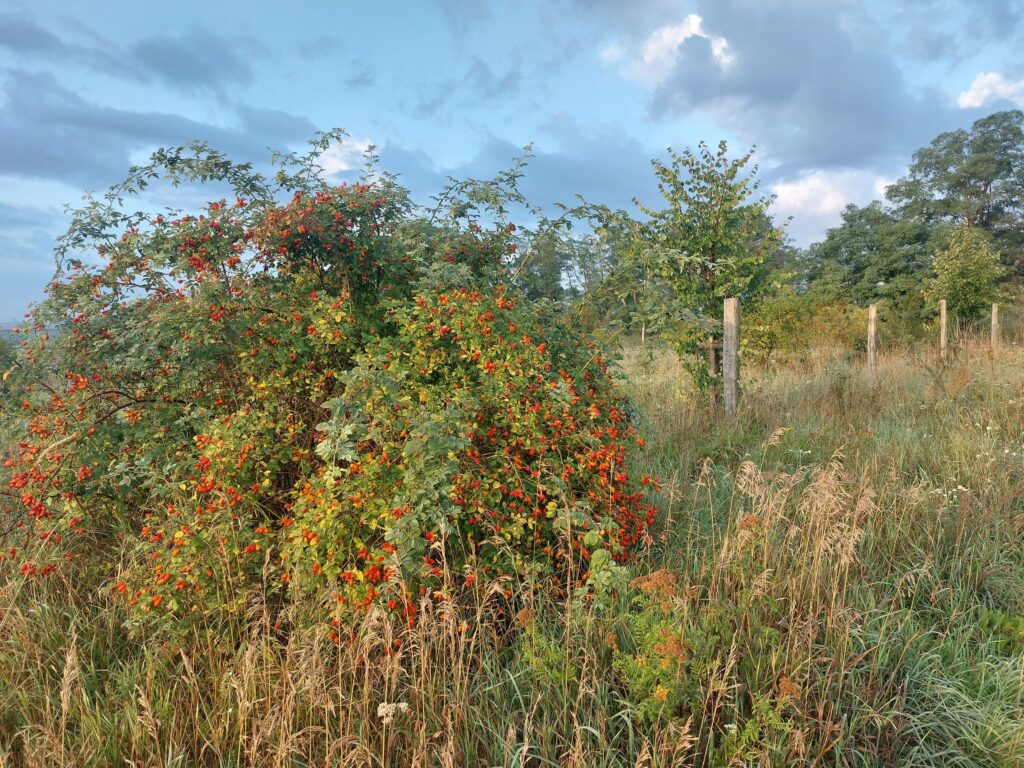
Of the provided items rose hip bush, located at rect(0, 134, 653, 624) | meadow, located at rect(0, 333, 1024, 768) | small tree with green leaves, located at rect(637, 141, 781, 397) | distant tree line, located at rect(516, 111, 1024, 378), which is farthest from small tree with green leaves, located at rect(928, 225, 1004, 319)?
rose hip bush, located at rect(0, 134, 653, 624)

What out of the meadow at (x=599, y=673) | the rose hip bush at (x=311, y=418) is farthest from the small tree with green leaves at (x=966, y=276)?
the rose hip bush at (x=311, y=418)

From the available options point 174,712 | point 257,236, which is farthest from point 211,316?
point 174,712

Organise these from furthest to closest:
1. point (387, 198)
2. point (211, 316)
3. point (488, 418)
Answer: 1. point (387, 198)
2. point (211, 316)
3. point (488, 418)

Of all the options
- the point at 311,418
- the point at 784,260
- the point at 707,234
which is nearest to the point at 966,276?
the point at 707,234

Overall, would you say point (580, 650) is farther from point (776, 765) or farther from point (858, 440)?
point (858, 440)

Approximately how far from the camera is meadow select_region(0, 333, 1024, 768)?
2.00 m

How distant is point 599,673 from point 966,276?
17097 millimetres

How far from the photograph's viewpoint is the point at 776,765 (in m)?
1.91

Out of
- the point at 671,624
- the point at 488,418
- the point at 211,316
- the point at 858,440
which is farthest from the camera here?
the point at 858,440

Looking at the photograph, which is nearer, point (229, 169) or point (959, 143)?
point (229, 169)

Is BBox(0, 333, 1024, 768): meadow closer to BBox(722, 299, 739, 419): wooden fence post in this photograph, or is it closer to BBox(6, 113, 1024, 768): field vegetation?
BBox(6, 113, 1024, 768): field vegetation

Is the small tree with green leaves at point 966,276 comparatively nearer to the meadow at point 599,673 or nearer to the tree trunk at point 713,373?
the tree trunk at point 713,373

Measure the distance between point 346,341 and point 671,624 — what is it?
2.37 meters

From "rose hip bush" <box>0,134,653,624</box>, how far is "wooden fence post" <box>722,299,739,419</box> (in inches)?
141
